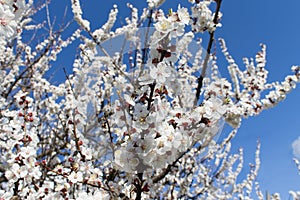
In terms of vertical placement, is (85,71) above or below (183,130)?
above

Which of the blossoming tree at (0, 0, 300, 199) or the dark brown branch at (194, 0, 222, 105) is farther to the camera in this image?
the dark brown branch at (194, 0, 222, 105)

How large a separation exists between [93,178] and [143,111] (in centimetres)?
76

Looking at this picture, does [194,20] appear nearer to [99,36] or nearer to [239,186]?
[99,36]

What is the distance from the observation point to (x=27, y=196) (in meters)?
2.26

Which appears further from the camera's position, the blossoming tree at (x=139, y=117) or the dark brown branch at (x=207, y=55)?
the dark brown branch at (x=207, y=55)

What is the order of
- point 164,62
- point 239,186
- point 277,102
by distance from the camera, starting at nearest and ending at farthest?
point 164,62 < point 277,102 < point 239,186

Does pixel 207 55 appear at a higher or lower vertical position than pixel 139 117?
higher

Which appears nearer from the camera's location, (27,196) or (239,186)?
(27,196)

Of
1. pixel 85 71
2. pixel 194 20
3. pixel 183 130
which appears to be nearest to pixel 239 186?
pixel 85 71

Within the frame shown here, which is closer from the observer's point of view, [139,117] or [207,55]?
[139,117]

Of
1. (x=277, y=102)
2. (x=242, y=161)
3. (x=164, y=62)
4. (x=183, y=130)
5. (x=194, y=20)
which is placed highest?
(x=242, y=161)

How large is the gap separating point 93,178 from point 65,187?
233 millimetres

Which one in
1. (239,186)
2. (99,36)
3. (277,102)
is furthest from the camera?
(239,186)

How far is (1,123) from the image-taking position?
270 cm
